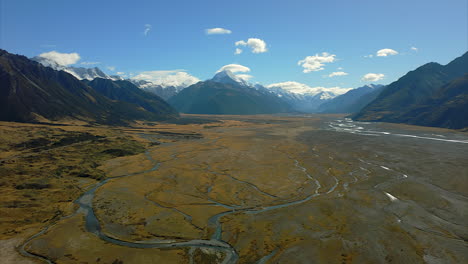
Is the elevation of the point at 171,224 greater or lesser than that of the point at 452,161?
lesser

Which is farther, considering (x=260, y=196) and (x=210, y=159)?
(x=210, y=159)

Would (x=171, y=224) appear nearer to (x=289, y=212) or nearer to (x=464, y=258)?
(x=289, y=212)

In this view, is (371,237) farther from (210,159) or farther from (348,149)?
(348,149)

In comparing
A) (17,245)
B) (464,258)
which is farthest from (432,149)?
(17,245)

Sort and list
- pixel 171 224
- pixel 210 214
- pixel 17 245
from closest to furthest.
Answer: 1. pixel 17 245
2. pixel 171 224
3. pixel 210 214

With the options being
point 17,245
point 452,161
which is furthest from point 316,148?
point 17,245

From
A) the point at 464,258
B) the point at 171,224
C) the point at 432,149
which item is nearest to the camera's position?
the point at 464,258
